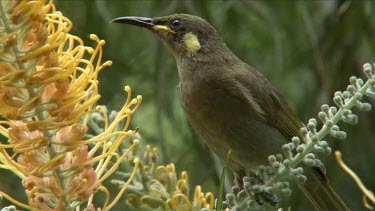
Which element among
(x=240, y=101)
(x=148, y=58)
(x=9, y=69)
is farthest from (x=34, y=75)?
(x=148, y=58)

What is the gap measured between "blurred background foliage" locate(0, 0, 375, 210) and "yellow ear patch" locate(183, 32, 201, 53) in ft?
0.45

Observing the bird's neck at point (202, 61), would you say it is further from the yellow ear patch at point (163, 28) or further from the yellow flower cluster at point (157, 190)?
the yellow flower cluster at point (157, 190)

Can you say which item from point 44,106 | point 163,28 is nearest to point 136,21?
point 163,28

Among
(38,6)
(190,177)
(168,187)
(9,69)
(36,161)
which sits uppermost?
(38,6)

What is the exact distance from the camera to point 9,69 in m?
1.64

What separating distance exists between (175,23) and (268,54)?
69 cm

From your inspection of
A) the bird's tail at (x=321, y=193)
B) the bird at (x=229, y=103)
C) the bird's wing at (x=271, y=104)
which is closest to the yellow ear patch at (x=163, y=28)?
the bird at (x=229, y=103)

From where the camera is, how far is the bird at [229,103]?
3.20 meters

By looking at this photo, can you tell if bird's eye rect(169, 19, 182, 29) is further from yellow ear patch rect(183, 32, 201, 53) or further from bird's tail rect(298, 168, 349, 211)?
bird's tail rect(298, 168, 349, 211)

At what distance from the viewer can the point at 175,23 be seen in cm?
344

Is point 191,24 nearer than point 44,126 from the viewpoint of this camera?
No

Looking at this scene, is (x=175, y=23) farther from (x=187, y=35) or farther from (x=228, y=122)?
(x=228, y=122)

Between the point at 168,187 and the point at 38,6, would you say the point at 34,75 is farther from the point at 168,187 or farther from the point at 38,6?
the point at 168,187

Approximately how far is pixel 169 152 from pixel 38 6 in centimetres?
212
